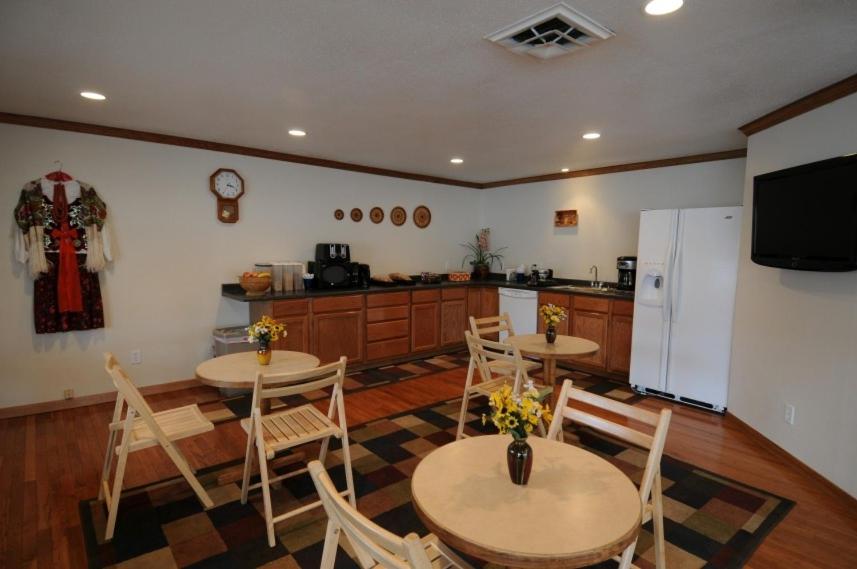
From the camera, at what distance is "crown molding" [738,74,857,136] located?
2.53m

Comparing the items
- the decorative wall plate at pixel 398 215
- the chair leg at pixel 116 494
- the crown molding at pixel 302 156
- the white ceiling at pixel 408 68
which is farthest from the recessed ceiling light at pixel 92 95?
the decorative wall plate at pixel 398 215

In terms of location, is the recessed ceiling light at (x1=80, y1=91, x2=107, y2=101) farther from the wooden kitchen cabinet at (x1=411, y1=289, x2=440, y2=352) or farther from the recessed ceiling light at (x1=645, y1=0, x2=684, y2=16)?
the wooden kitchen cabinet at (x1=411, y1=289, x2=440, y2=352)

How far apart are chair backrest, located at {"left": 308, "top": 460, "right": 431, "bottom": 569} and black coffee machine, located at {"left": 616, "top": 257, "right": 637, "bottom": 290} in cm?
442

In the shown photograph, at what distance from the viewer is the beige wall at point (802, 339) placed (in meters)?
2.56

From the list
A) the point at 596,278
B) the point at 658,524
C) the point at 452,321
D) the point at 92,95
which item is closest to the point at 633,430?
the point at 658,524

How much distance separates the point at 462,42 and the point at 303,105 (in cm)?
143

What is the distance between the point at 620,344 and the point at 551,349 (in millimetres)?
1917

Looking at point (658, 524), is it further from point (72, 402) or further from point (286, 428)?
point (72, 402)

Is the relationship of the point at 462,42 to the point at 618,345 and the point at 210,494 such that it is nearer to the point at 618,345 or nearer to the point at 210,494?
the point at 210,494

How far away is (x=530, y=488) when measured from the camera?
55.5 inches

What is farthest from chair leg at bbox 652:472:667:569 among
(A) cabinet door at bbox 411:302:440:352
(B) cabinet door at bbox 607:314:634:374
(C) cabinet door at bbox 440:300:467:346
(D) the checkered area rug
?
(C) cabinet door at bbox 440:300:467:346

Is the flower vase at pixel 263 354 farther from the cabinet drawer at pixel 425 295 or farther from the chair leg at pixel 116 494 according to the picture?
the cabinet drawer at pixel 425 295

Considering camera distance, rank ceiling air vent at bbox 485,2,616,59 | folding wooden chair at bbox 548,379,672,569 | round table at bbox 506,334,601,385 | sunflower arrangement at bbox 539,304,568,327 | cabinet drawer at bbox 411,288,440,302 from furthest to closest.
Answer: cabinet drawer at bbox 411,288,440,302
sunflower arrangement at bbox 539,304,568,327
round table at bbox 506,334,601,385
ceiling air vent at bbox 485,2,616,59
folding wooden chair at bbox 548,379,672,569

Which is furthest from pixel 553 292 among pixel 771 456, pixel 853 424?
pixel 853 424
